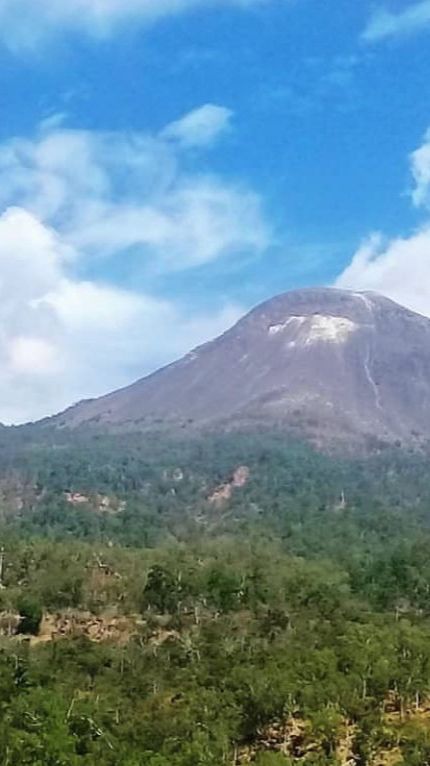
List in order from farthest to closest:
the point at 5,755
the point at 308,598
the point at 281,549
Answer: the point at 281,549
the point at 308,598
the point at 5,755

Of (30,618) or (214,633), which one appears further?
(30,618)

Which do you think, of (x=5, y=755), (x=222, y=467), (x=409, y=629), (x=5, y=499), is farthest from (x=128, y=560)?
(x=222, y=467)

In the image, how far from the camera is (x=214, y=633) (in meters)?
69.5

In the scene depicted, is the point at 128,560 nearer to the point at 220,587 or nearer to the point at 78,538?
the point at 220,587

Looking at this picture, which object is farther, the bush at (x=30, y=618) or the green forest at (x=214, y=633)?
the bush at (x=30, y=618)

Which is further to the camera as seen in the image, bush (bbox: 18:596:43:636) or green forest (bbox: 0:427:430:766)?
bush (bbox: 18:596:43:636)

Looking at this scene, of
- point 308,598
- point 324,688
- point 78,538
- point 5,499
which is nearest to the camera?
point 324,688

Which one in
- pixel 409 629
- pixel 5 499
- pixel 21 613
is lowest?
pixel 409 629

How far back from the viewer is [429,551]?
9894 centimetres

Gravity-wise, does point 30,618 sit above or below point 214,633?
above

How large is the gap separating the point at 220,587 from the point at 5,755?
41305 mm

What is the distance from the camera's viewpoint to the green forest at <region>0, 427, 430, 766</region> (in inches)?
1850

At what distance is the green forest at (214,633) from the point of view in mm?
47000

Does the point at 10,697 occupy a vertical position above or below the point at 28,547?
below
